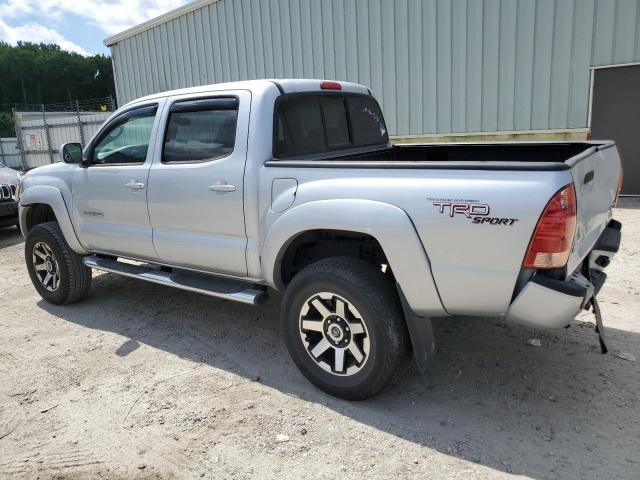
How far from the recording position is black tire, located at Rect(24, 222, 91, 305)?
4.95 metres

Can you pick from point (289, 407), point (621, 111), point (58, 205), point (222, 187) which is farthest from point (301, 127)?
point (621, 111)

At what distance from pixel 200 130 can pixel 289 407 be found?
6.76ft

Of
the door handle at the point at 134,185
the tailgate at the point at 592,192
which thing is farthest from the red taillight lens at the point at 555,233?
the door handle at the point at 134,185

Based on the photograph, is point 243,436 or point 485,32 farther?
point 485,32

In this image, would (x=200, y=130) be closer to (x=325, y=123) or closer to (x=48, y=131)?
(x=325, y=123)

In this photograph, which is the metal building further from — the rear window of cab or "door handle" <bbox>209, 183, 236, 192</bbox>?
"door handle" <bbox>209, 183, 236, 192</bbox>

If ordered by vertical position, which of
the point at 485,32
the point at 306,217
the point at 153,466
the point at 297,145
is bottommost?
the point at 153,466

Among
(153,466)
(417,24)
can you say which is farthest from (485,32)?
(153,466)

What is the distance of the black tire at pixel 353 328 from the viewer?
2916 mm

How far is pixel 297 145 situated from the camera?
3.69 m

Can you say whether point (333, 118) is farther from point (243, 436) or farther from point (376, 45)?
point (376, 45)

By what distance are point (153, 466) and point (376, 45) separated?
8.98 m

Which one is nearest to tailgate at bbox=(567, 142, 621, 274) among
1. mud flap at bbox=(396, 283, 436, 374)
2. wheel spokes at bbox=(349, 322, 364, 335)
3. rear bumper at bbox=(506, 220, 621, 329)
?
rear bumper at bbox=(506, 220, 621, 329)

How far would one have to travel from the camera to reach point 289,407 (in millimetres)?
3182
